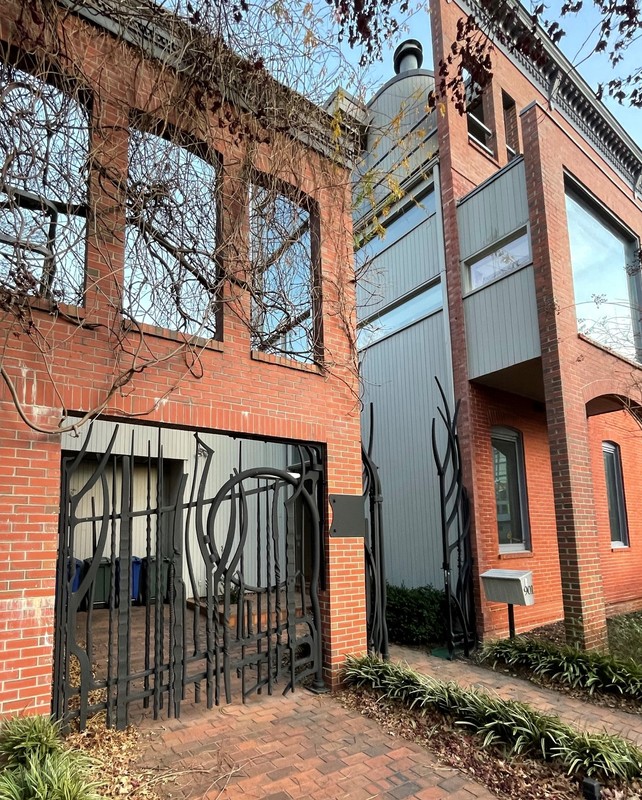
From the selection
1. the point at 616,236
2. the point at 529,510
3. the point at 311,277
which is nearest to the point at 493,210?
the point at 616,236

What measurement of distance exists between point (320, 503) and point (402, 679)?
1782 mm

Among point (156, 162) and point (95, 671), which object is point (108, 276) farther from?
point (95, 671)

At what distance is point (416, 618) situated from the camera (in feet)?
23.6

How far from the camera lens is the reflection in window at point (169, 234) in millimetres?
4629

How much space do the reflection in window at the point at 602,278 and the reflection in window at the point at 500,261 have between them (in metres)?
0.83

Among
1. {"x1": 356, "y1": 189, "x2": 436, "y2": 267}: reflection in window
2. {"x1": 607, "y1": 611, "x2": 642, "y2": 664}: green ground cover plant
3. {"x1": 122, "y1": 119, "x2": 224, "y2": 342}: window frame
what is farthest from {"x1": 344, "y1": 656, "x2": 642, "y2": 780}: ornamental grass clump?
{"x1": 356, "y1": 189, "x2": 436, "y2": 267}: reflection in window

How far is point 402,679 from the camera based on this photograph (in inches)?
195

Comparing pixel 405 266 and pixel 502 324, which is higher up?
pixel 405 266

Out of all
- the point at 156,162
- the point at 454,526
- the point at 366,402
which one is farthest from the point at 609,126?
the point at 156,162

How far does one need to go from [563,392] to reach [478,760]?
14.4ft

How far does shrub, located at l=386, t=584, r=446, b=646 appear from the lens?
7.16 meters

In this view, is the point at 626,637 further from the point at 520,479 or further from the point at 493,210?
the point at 493,210

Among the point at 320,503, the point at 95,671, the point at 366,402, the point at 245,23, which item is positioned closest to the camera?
the point at 245,23

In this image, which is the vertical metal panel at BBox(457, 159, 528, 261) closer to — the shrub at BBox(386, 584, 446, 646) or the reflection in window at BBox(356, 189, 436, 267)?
the reflection in window at BBox(356, 189, 436, 267)
